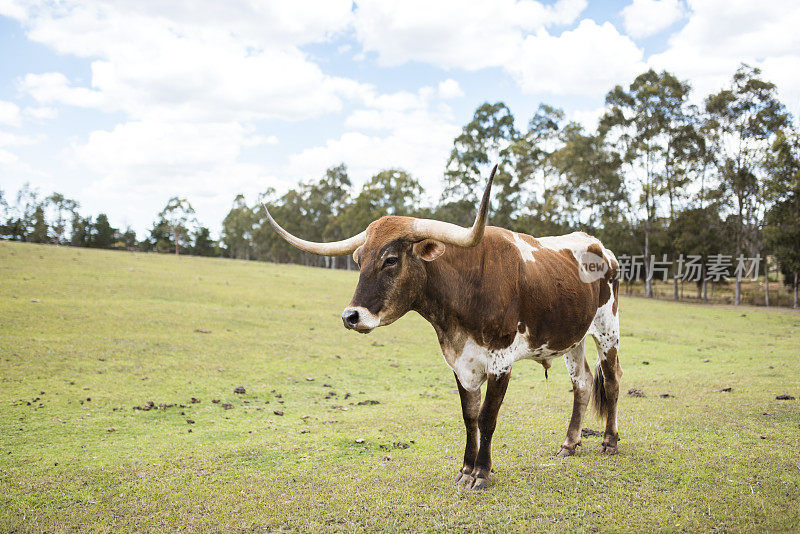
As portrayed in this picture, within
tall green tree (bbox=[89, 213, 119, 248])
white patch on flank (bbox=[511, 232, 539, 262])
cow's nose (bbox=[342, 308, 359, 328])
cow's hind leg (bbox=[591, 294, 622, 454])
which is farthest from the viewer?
tall green tree (bbox=[89, 213, 119, 248])

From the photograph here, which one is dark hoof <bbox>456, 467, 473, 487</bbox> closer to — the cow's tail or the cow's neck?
the cow's neck

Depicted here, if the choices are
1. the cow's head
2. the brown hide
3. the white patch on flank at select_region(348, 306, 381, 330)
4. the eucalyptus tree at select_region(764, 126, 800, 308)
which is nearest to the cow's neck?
the brown hide

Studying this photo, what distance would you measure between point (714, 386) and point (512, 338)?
6160 mm

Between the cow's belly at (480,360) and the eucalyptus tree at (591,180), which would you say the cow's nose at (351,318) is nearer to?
the cow's belly at (480,360)

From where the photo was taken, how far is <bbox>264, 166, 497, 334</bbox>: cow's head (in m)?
4.29

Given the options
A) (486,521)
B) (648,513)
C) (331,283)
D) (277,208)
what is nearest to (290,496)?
(486,521)

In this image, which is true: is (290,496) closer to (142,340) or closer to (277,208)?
(142,340)

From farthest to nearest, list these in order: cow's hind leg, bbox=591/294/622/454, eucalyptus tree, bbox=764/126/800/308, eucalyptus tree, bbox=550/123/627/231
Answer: eucalyptus tree, bbox=550/123/627/231 < eucalyptus tree, bbox=764/126/800/308 < cow's hind leg, bbox=591/294/622/454

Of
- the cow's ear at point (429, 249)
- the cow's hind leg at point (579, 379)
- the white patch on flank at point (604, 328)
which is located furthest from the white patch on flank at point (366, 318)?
the white patch on flank at point (604, 328)

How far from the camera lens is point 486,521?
3988 millimetres

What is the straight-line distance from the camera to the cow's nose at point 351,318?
4.08 metres

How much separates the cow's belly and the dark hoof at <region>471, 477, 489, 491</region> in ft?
2.59

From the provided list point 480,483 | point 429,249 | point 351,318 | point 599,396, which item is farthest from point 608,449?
point 351,318

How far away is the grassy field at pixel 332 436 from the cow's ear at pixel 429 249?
6.76 feet
